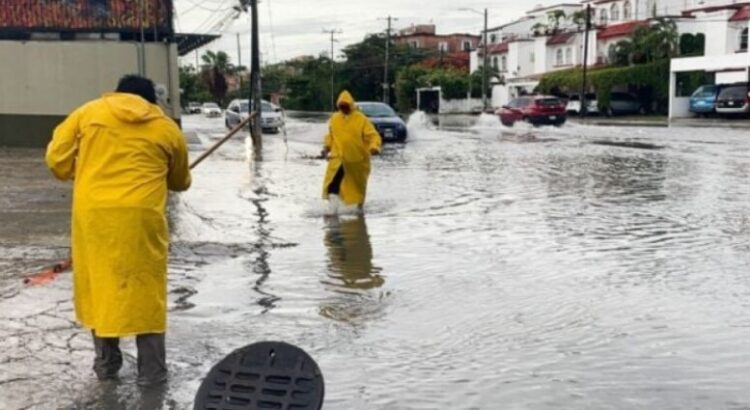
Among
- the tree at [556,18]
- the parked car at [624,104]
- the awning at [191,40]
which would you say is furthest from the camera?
the tree at [556,18]

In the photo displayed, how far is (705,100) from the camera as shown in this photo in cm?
4191

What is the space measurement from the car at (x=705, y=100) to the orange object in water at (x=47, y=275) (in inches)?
1499

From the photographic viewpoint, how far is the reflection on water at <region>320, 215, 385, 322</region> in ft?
21.2

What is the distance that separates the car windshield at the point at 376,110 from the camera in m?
27.5

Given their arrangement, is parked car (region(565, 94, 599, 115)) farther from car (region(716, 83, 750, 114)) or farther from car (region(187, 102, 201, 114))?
car (region(187, 102, 201, 114))

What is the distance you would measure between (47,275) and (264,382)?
387 centimetres

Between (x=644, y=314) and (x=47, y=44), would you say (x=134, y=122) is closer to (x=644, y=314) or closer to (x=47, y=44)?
(x=644, y=314)

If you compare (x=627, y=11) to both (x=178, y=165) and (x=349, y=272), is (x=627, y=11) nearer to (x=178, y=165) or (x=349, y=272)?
(x=349, y=272)

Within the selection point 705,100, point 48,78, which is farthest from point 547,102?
point 48,78

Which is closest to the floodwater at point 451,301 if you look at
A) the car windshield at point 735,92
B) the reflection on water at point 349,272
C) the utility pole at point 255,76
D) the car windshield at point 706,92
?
the reflection on water at point 349,272

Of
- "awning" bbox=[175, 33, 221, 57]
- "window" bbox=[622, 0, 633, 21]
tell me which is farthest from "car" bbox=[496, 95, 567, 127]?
"window" bbox=[622, 0, 633, 21]

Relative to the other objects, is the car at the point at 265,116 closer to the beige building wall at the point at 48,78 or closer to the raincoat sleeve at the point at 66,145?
the beige building wall at the point at 48,78

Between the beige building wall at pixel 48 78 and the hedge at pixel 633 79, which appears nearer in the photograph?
the beige building wall at pixel 48 78

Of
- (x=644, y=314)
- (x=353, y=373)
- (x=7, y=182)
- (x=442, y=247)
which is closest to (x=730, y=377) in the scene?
(x=644, y=314)
